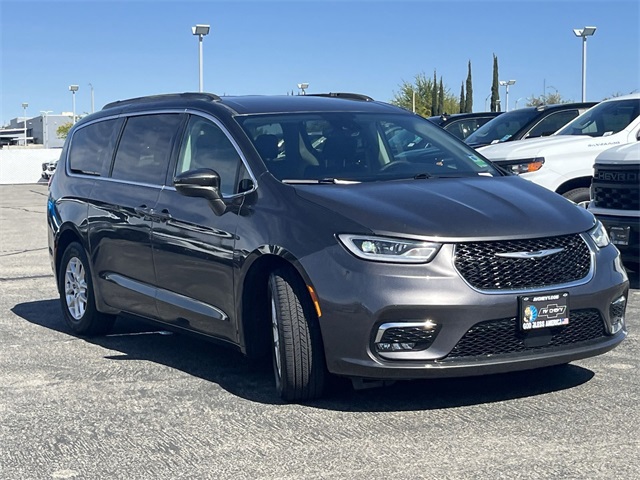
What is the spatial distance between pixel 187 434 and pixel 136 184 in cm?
248

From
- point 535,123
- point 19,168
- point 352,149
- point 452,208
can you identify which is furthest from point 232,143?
point 19,168

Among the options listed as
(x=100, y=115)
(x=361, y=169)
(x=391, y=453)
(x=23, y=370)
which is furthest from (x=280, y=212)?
(x=100, y=115)

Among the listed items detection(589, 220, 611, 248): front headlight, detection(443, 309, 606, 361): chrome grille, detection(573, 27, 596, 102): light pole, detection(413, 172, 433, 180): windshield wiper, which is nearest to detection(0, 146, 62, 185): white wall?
detection(573, 27, 596, 102): light pole

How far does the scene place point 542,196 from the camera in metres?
5.82

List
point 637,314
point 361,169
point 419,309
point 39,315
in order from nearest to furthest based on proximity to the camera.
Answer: point 419,309
point 361,169
point 637,314
point 39,315

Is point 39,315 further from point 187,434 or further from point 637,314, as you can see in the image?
point 637,314

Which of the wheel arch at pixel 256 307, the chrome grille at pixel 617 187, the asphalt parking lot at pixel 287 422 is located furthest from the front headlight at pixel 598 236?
the chrome grille at pixel 617 187

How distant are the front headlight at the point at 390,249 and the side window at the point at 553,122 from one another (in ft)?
32.5

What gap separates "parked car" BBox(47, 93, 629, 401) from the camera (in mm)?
5086

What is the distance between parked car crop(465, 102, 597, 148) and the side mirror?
28.9 feet

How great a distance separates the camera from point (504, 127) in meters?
15.0

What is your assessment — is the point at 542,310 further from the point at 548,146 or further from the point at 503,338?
the point at 548,146

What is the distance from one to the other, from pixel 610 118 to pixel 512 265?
7311mm

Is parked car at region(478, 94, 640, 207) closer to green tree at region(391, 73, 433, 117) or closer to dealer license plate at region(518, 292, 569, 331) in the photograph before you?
Result: dealer license plate at region(518, 292, 569, 331)
